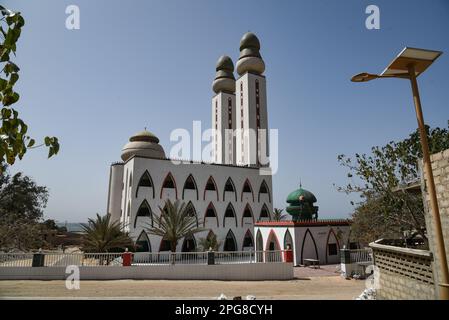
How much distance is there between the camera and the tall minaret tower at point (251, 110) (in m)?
39.1

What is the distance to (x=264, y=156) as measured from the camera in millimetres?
38938

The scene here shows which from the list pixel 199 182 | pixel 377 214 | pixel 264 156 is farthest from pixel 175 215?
pixel 264 156

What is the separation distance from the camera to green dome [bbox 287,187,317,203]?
26.2 meters

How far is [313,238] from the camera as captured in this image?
23.0 metres

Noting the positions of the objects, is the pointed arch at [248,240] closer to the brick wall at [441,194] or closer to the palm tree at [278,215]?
the palm tree at [278,215]

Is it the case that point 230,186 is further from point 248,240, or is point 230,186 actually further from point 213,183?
point 248,240

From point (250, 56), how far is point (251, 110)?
31.7 ft

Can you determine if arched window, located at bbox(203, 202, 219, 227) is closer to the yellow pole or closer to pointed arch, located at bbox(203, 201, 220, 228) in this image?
pointed arch, located at bbox(203, 201, 220, 228)

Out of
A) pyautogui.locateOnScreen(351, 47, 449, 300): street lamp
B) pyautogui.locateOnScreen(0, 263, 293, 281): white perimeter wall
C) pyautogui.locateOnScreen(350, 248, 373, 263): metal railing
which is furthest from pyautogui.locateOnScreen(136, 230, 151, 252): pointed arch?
pyautogui.locateOnScreen(351, 47, 449, 300): street lamp

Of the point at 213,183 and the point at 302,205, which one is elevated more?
the point at 213,183

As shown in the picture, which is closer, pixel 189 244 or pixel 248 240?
pixel 189 244

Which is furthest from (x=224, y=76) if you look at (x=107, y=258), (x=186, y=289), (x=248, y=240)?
(x=186, y=289)
